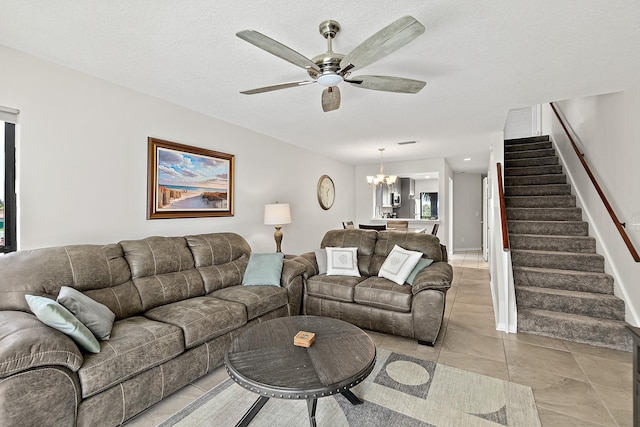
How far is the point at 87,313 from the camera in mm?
→ 1794

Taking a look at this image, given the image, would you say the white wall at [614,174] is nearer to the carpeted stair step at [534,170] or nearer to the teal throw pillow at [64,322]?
the carpeted stair step at [534,170]

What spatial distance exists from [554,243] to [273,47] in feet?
13.6

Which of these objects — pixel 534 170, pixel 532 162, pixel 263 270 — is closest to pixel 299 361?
pixel 263 270

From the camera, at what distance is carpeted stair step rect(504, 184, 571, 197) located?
4430 mm

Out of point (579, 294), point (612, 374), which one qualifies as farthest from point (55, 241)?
point (579, 294)

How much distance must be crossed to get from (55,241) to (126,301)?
814mm

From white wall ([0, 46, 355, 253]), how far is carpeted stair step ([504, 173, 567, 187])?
446 centimetres

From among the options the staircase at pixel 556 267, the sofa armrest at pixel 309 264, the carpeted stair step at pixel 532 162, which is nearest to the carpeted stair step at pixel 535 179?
the staircase at pixel 556 267

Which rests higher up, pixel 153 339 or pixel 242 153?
pixel 242 153

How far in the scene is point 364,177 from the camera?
295 inches

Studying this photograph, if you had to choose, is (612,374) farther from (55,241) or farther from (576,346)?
(55,241)

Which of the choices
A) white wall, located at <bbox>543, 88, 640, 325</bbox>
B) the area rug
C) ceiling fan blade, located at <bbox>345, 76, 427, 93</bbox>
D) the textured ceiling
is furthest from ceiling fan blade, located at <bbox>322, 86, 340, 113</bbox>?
white wall, located at <bbox>543, 88, 640, 325</bbox>

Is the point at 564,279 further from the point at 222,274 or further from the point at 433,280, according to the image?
the point at 222,274

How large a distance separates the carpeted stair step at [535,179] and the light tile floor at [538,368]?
2.49m
